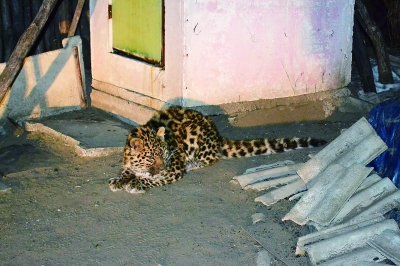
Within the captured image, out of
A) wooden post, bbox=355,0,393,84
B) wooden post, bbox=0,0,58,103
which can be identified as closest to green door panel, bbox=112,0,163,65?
wooden post, bbox=0,0,58,103

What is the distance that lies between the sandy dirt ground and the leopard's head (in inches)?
11.8

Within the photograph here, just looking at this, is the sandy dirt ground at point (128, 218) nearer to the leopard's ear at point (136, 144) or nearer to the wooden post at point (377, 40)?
the leopard's ear at point (136, 144)

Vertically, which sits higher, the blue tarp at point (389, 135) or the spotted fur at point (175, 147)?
the blue tarp at point (389, 135)

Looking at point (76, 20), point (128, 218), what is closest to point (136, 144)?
point (128, 218)

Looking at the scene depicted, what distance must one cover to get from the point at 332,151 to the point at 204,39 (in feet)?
8.99

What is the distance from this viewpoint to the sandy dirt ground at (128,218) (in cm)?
551

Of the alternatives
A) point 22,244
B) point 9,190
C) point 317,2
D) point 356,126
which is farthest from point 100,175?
point 317,2

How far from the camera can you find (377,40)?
10.7 m

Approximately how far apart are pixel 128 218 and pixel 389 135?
9.41 feet

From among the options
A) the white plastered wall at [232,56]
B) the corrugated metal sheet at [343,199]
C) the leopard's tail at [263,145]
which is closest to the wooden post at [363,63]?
the white plastered wall at [232,56]

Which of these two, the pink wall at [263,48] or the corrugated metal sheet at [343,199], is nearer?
the corrugated metal sheet at [343,199]

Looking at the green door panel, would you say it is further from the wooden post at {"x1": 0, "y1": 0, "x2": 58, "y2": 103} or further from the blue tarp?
the blue tarp

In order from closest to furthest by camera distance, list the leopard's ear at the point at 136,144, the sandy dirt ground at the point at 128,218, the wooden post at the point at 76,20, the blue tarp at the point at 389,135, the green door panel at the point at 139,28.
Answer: the sandy dirt ground at the point at 128,218
the blue tarp at the point at 389,135
the leopard's ear at the point at 136,144
the green door panel at the point at 139,28
the wooden post at the point at 76,20

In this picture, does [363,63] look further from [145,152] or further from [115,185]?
[115,185]
